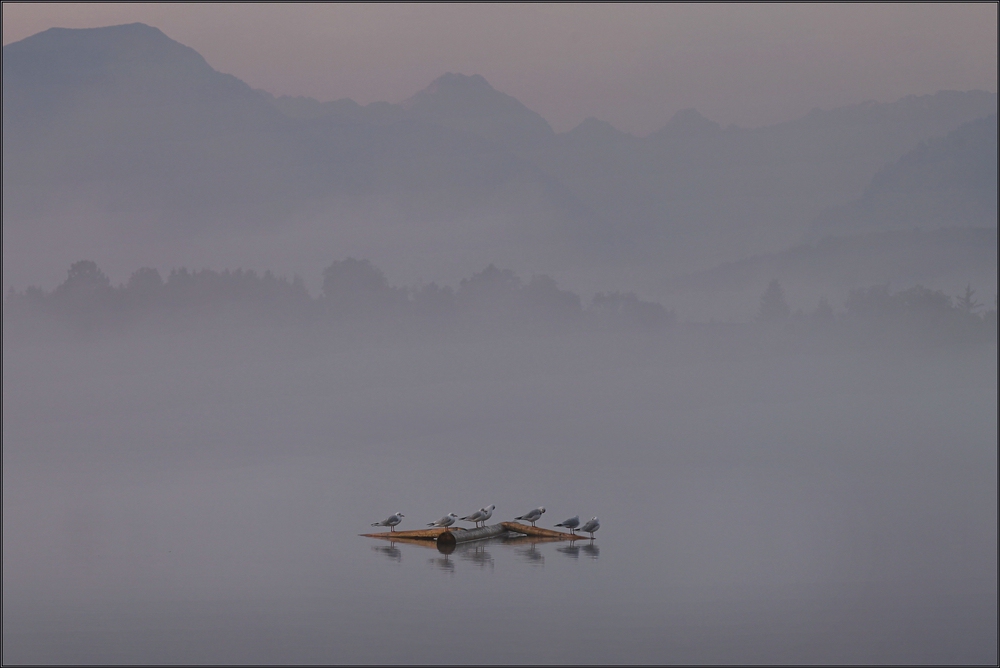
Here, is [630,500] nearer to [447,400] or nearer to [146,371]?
[447,400]

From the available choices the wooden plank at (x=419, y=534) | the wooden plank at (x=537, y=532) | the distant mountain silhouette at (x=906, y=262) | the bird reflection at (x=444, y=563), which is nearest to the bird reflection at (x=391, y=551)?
the wooden plank at (x=419, y=534)

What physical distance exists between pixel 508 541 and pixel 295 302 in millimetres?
149994

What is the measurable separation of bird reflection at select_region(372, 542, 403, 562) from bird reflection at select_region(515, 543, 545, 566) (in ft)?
8.34

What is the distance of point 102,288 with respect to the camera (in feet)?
554

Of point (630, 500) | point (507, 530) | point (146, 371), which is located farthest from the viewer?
point (146, 371)

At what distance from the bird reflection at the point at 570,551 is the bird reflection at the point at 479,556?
1662 millimetres

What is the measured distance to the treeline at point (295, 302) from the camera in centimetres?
16425

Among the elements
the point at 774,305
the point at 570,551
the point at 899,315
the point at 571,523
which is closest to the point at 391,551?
the point at 570,551

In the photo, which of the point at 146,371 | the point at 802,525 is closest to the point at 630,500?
the point at 802,525

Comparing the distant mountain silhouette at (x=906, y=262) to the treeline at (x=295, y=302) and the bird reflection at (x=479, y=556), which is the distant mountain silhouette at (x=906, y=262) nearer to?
the treeline at (x=295, y=302)

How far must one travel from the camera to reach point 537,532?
94.8ft

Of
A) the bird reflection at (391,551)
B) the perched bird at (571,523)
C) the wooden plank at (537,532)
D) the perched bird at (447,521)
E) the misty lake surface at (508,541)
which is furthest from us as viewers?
the wooden plank at (537,532)

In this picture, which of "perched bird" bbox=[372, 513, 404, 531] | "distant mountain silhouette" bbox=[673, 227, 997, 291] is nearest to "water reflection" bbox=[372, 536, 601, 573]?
"perched bird" bbox=[372, 513, 404, 531]

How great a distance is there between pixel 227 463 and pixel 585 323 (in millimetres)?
121606
